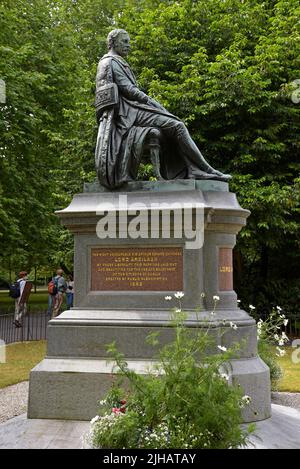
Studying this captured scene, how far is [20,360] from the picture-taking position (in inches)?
533

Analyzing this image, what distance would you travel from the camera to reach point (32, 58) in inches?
949

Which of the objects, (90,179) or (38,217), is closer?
(90,179)

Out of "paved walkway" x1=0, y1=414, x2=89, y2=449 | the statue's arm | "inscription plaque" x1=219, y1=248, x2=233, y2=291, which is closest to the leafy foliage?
"paved walkway" x1=0, y1=414, x2=89, y2=449

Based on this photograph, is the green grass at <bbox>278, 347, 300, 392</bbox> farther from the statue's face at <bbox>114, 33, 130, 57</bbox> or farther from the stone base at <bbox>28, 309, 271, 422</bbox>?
the statue's face at <bbox>114, 33, 130, 57</bbox>

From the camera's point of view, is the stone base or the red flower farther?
the stone base

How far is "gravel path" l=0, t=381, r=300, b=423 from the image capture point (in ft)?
28.3

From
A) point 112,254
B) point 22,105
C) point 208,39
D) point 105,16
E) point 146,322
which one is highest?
point 105,16

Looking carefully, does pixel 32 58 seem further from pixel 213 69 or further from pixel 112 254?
pixel 112 254

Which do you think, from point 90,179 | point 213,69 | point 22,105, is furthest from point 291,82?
point 22,105

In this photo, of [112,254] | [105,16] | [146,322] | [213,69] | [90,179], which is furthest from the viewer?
[105,16]

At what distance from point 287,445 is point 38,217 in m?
18.5

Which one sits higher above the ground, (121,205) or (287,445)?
(121,205)

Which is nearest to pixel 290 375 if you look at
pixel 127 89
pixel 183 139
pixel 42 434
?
pixel 183 139

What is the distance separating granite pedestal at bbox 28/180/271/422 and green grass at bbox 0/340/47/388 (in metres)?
4.19
